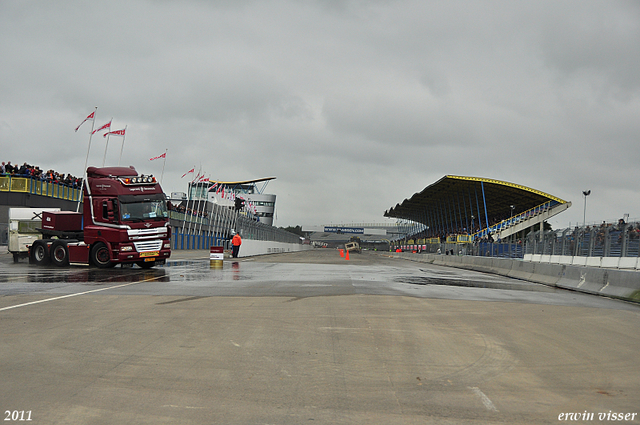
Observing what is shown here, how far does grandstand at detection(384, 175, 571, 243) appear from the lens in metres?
78.0

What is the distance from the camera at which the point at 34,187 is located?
42875 millimetres

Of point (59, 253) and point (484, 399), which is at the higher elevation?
point (484, 399)

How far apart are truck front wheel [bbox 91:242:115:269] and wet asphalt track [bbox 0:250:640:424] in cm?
1264

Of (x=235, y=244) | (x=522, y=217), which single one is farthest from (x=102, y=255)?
(x=522, y=217)

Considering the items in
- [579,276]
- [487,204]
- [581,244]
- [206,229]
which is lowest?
[579,276]

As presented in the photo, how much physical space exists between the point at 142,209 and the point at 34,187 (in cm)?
2357

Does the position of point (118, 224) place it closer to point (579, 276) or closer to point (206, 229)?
point (579, 276)

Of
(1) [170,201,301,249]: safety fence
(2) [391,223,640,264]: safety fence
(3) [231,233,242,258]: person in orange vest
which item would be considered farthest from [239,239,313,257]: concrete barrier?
(2) [391,223,640,264]: safety fence

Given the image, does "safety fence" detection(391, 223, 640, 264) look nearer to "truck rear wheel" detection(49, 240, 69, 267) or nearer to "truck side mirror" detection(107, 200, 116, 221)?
"truck side mirror" detection(107, 200, 116, 221)

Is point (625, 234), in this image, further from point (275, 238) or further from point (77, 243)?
point (275, 238)

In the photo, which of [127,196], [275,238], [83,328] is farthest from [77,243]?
[275,238]

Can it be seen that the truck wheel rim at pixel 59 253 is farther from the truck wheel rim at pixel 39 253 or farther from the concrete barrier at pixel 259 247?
the concrete barrier at pixel 259 247

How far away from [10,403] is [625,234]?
73.3ft

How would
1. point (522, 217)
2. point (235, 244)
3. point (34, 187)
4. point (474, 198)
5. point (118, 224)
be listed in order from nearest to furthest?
point (118, 224) < point (235, 244) < point (34, 187) < point (522, 217) < point (474, 198)
